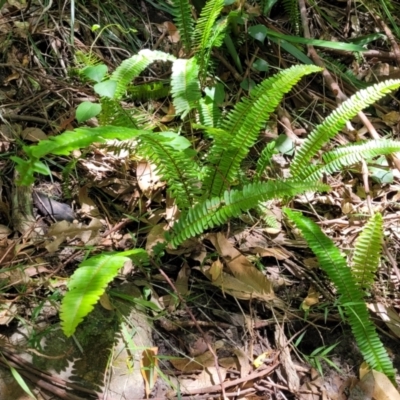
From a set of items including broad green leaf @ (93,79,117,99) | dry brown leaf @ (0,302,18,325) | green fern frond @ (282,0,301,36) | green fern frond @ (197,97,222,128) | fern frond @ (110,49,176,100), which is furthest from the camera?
green fern frond @ (282,0,301,36)

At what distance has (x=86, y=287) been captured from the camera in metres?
1.56

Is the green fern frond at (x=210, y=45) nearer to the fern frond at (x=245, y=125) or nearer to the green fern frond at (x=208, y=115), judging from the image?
the green fern frond at (x=208, y=115)

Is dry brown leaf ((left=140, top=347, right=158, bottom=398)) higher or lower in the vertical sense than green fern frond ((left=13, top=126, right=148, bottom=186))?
lower

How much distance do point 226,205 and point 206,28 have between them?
36.5 inches

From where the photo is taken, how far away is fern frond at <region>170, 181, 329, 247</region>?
1924 mm

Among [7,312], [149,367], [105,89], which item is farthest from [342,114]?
[7,312]

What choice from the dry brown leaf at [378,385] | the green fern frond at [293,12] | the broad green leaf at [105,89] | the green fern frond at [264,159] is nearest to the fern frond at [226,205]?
the green fern frond at [264,159]

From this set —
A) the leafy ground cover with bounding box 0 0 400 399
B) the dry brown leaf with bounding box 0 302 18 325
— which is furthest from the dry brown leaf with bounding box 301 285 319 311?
the dry brown leaf with bounding box 0 302 18 325

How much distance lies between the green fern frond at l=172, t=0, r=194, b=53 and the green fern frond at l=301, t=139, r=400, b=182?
891mm

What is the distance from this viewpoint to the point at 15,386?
1663 millimetres

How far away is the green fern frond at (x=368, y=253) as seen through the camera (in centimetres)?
203

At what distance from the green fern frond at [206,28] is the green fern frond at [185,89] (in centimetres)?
18

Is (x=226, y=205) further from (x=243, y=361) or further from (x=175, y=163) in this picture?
(x=243, y=361)

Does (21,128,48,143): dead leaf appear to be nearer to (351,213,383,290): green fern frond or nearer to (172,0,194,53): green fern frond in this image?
(172,0,194,53): green fern frond
